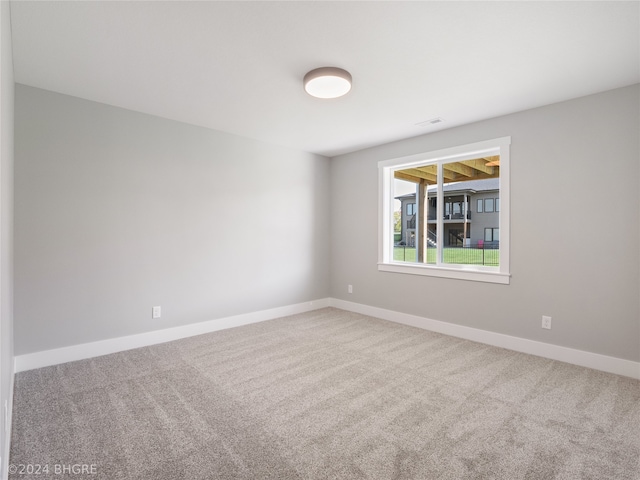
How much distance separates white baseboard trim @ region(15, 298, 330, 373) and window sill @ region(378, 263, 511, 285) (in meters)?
1.63

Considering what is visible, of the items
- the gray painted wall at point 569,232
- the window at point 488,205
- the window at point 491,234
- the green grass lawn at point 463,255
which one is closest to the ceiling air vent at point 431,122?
the gray painted wall at point 569,232

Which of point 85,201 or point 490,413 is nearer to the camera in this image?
point 490,413

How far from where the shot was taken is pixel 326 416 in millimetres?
2131

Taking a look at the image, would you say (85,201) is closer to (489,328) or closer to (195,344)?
(195,344)

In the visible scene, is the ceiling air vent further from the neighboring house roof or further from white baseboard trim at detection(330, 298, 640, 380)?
white baseboard trim at detection(330, 298, 640, 380)

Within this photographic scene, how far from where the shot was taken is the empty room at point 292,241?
185 centimetres

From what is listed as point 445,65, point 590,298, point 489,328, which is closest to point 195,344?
point 489,328

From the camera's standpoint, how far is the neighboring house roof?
3.70m

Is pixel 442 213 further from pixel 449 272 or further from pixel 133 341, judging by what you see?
pixel 133 341

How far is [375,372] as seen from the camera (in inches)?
110

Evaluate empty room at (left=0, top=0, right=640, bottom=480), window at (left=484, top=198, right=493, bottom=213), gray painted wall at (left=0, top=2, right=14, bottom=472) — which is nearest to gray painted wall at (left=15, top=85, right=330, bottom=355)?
empty room at (left=0, top=0, right=640, bottom=480)

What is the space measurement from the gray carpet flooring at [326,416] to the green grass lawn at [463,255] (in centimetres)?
102

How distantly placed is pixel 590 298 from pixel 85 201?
188 inches

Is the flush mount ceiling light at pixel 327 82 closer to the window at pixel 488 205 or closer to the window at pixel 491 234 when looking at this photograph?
the window at pixel 488 205
